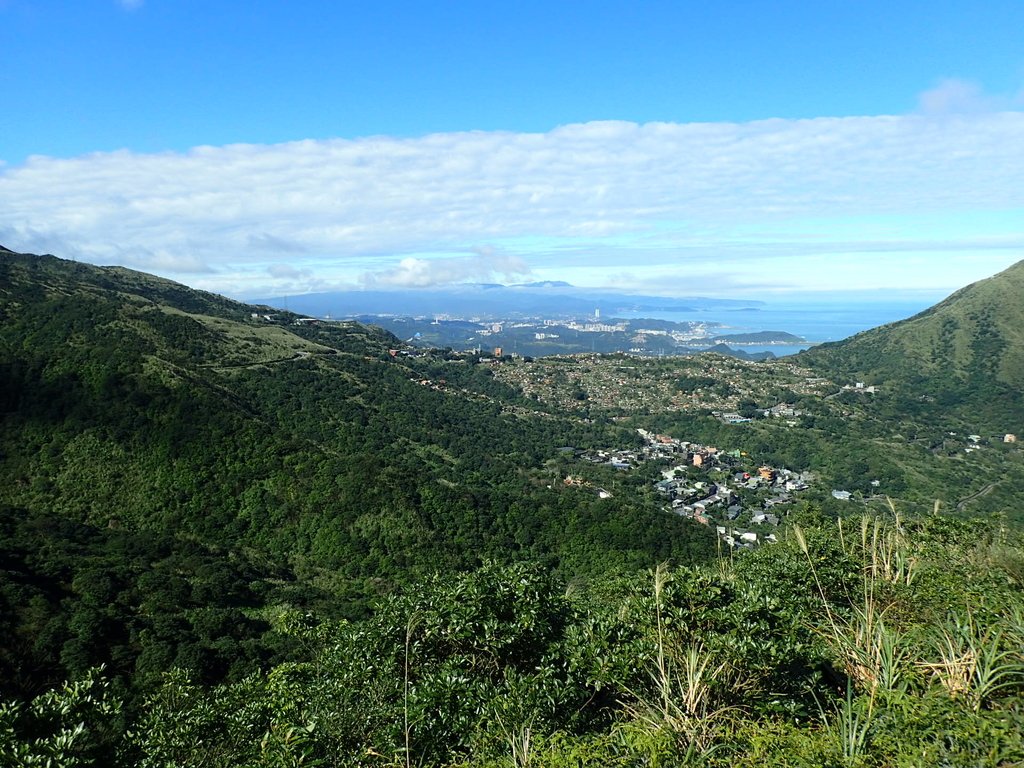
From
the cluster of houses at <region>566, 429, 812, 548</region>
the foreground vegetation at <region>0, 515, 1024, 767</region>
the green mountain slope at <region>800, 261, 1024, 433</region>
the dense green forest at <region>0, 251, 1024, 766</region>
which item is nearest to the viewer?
the foreground vegetation at <region>0, 515, 1024, 767</region>

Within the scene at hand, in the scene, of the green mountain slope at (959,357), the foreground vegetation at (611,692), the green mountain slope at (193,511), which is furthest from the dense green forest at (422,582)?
the green mountain slope at (959,357)

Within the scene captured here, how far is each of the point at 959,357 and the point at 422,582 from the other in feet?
356

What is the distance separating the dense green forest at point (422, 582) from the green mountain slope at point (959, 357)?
3.94 m

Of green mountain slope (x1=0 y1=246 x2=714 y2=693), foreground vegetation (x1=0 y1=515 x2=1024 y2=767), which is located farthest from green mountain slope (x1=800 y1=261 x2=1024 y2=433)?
foreground vegetation (x1=0 y1=515 x2=1024 y2=767)

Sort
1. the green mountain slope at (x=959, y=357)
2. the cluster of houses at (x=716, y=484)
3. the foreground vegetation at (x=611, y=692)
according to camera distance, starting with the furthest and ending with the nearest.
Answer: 1. the green mountain slope at (x=959, y=357)
2. the cluster of houses at (x=716, y=484)
3. the foreground vegetation at (x=611, y=692)

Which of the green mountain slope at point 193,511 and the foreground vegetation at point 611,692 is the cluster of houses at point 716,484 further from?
the foreground vegetation at point 611,692

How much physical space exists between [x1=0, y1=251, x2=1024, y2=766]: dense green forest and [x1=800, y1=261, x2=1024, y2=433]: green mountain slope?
3.94 metres

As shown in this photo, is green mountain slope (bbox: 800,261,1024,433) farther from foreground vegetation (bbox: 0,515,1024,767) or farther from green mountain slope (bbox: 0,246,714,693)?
foreground vegetation (bbox: 0,515,1024,767)

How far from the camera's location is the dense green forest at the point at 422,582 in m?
5.04

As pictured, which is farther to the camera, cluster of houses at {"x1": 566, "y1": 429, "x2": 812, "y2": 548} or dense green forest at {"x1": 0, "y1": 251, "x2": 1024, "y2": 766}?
cluster of houses at {"x1": 566, "y1": 429, "x2": 812, "y2": 548}

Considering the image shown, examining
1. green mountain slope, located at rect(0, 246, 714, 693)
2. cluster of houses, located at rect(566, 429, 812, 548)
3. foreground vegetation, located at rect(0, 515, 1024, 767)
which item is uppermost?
foreground vegetation, located at rect(0, 515, 1024, 767)

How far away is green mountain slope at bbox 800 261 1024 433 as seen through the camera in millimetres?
76000

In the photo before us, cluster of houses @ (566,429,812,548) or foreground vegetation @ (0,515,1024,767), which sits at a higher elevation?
foreground vegetation @ (0,515,1024,767)

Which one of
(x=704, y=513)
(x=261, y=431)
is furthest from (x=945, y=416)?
(x=261, y=431)
